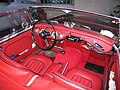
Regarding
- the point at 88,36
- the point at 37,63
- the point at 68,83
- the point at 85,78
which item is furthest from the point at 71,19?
the point at 68,83

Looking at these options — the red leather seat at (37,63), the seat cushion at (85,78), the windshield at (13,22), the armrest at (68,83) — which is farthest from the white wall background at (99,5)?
the armrest at (68,83)

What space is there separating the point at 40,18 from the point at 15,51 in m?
0.73

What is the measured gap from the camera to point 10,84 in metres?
1.56

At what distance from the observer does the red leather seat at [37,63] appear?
2234mm

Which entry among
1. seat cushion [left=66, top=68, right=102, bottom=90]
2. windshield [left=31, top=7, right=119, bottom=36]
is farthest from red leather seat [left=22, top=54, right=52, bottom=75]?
windshield [left=31, top=7, right=119, bottom=36]

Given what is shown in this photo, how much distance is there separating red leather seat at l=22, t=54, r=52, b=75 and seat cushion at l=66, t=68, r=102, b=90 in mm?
427

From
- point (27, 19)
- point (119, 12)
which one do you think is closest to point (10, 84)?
point (27, 19)

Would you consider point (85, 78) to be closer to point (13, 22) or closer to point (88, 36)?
point (88, 36)

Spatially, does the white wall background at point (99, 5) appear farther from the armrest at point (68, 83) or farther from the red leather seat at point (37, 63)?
the armrest at point (68, 83)

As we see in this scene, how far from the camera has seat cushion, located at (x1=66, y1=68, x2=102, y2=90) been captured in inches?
76.0

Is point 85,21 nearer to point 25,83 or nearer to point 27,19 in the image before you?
point 27,19

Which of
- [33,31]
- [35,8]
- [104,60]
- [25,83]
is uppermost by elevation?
[35,8]

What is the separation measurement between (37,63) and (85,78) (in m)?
0.80

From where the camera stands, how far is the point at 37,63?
7.54ft
